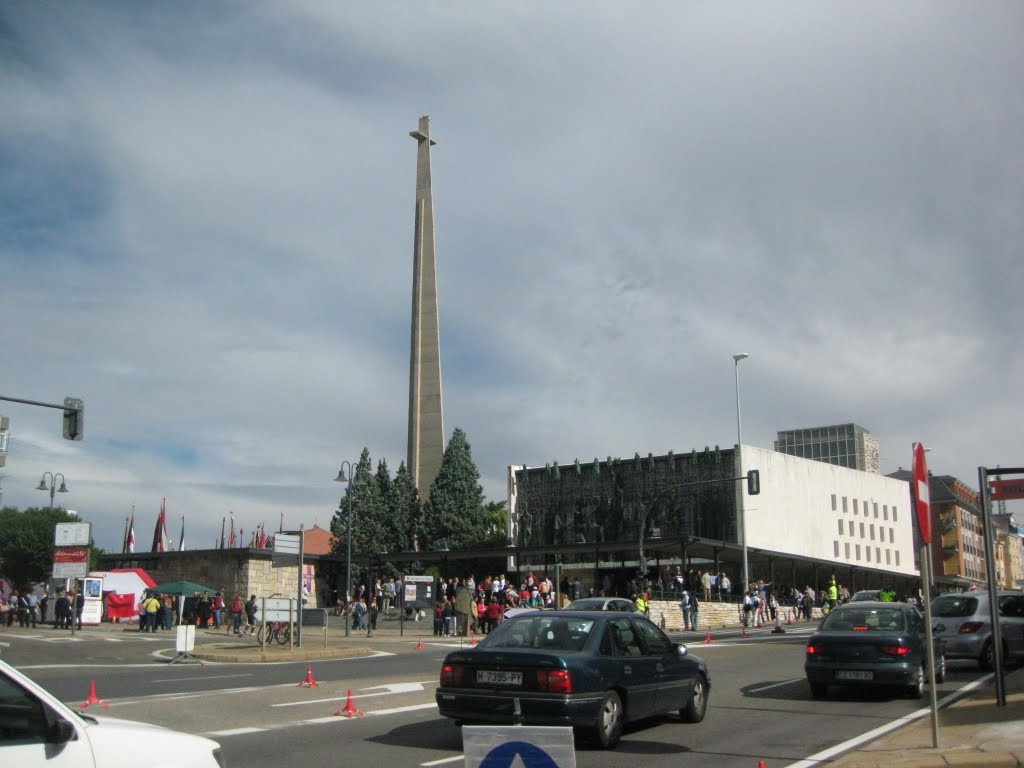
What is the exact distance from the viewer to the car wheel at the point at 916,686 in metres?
14.0

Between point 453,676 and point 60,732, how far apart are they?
5.74m

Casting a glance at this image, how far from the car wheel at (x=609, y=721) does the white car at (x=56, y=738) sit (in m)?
5.62

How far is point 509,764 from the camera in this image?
473 cm

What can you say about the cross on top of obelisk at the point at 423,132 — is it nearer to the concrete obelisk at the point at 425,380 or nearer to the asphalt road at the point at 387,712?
the concrete obelisk at the point at 425,380

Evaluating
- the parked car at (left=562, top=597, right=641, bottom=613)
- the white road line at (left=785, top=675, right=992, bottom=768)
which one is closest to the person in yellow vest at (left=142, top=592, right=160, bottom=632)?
the parked car at (left=562, top=597, right=641, bottom=613)

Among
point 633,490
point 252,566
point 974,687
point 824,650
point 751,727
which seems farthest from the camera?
point 633,490

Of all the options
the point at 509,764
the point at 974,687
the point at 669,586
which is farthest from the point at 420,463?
the point at 509,764

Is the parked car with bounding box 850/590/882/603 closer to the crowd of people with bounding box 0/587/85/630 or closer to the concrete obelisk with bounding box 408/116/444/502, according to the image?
the crowd of people with bounding box 0/587/85/630

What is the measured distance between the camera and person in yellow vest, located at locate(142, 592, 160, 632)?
121ft

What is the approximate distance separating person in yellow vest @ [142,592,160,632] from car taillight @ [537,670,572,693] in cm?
3099

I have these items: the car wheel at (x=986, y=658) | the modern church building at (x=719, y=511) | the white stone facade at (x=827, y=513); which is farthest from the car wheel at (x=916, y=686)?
the white stone facade at (x=827, y=513)

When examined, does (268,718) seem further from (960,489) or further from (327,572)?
(960,489)

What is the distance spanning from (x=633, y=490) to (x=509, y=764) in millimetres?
67499

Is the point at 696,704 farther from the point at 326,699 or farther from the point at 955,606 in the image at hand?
the point at 955,606
